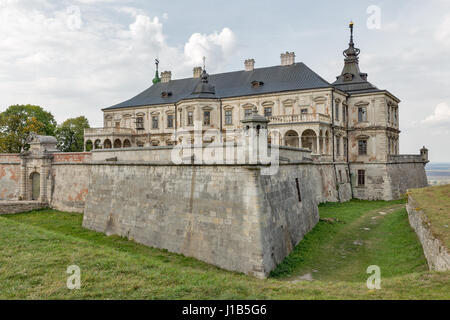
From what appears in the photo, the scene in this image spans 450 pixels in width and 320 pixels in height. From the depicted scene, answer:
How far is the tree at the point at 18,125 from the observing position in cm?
4167

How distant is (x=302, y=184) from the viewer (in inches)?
774

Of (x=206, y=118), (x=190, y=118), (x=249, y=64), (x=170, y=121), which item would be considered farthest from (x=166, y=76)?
(x=206, y=118)

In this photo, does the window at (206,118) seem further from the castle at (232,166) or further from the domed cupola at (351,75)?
the domed cupola at (351,75)

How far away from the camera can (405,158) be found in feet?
116

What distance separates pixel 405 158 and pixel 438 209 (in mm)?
22702

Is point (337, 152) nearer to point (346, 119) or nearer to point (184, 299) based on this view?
point (346, 119)

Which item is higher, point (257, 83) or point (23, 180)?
point (257, 83)

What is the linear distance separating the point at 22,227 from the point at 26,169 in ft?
46.3

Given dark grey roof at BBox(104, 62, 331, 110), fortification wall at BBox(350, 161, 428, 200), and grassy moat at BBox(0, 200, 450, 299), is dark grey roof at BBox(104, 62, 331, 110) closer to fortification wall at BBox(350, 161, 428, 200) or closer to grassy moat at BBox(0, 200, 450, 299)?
fortification wall at BBox(350, 161, 428, 200)

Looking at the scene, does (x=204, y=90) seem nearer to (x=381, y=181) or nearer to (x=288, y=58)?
(x=288, y=58)

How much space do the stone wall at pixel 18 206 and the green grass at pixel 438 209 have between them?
28.1 meters

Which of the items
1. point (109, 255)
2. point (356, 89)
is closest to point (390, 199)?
point (356, 89)

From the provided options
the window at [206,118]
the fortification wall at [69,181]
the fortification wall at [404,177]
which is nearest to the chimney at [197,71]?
the window at [206,118]

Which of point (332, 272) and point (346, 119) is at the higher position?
point (346, 119)
